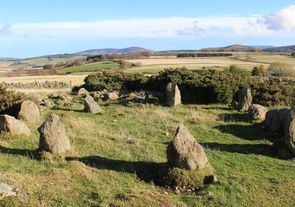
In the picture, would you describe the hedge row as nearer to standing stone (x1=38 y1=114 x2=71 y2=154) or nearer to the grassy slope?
the grassy slope

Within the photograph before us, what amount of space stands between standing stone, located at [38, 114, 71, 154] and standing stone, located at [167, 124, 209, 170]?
465 centimetres

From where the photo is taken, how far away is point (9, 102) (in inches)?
1134

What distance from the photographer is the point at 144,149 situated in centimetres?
2041

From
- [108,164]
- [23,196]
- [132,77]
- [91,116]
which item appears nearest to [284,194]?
[108,164]

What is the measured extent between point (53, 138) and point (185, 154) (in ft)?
18.3

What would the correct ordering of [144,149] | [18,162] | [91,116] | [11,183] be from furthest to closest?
[91,116], [144,149], [18,162], [11,183]

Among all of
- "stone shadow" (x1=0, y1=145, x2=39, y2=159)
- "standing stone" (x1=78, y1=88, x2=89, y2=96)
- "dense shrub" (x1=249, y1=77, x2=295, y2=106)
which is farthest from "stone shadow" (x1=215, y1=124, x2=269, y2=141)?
"standing stone" (x1=78, y1=88, x2=89, y2=96)

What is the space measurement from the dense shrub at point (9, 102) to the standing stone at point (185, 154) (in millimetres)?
13866

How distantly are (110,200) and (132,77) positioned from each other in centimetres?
3130

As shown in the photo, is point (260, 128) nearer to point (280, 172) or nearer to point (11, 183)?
point (280, 172)

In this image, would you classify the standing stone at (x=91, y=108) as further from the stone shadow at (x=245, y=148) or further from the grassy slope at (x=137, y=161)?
the stone shadow at (x=245, y=148)

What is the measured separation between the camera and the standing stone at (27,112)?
2662 cm

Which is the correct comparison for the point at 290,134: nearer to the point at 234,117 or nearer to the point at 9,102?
the point at 234,117

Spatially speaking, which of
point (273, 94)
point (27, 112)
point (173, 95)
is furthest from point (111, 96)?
point (273, 94)
